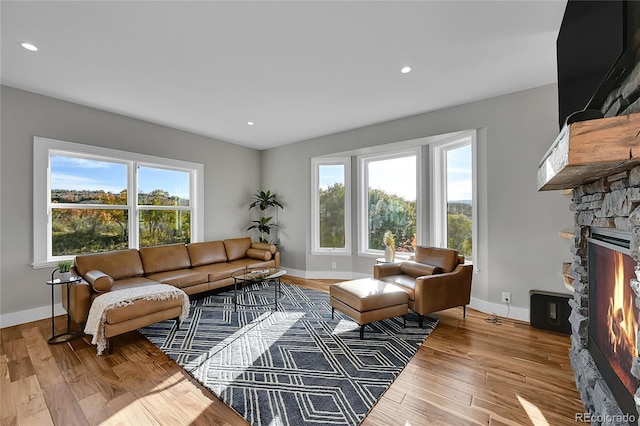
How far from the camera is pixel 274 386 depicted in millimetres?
2010

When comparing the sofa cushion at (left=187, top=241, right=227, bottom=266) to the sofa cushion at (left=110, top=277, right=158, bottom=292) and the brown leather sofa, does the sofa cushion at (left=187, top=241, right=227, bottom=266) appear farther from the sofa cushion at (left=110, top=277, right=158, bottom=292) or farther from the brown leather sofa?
the sofa cushion at (left=110, top=277, right=158, bottom=292)

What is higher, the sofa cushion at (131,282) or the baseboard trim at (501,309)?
the sofa cushion at (131,282)

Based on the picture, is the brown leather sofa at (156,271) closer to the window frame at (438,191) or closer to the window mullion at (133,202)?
the window mullion at (133,202)

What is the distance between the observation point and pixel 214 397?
6.25 feet

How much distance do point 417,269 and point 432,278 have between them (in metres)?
0.50

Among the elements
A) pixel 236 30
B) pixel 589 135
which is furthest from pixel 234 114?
pixel 589 135

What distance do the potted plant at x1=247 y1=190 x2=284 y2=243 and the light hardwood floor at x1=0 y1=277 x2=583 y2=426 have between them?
3206mm

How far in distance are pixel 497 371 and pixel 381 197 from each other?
3.14 m

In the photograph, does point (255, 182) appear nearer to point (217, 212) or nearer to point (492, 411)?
point (217, 212)

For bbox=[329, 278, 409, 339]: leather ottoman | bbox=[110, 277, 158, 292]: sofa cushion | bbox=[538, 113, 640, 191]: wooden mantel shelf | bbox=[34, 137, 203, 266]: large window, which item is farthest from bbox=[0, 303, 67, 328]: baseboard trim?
bbox=[538, 113, 640, 191]: wooden mantel shelf

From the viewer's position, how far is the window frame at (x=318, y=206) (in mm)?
5152

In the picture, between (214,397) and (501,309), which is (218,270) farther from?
(501,309)

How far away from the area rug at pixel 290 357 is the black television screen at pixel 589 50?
2.22m

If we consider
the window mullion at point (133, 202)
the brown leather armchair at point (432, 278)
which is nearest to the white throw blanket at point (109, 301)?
the window mullion at point (133, 202)
